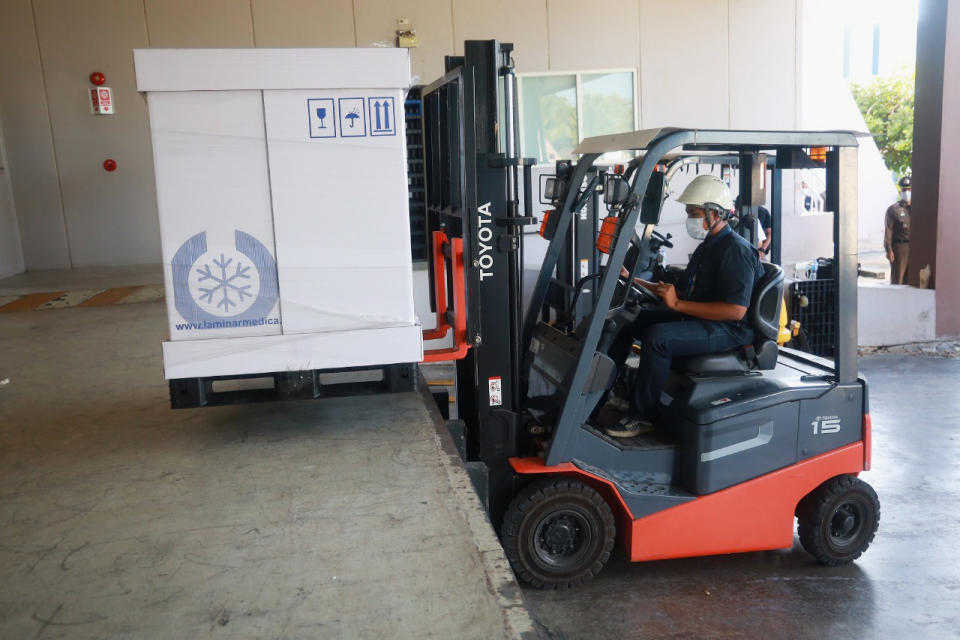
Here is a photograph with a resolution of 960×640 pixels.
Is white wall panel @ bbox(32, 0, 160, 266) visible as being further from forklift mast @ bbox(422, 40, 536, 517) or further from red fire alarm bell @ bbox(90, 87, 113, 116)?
forklift mast @ bbox(422, 40, 536, 517)

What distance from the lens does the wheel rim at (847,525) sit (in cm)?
470

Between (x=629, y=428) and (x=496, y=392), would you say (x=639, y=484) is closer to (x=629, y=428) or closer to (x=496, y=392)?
(x=629, y=428)

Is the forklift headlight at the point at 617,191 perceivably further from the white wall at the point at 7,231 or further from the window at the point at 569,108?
the white wall at the point at 7,231

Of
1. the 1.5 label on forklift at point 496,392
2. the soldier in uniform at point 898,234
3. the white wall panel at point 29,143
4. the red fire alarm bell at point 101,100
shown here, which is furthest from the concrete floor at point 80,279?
the soldier in uniform at point 898,234

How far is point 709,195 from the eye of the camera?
4.38 metres

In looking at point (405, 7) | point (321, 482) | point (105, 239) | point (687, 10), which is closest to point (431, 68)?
point (405, 7)

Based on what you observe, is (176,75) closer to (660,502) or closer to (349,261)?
(349,261)

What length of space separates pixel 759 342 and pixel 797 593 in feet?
4.71

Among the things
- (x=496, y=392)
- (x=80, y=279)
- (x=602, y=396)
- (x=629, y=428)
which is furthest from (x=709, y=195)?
(x=80, y=279)

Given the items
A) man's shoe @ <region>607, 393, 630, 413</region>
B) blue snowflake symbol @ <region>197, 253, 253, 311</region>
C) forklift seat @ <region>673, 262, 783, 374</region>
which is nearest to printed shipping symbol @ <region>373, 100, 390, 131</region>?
blue snowflake symbol @ <region>197, 253, 253, 311</region>

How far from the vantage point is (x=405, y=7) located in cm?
1101

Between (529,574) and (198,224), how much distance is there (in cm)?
249

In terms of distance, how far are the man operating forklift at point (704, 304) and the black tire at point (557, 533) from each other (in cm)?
47

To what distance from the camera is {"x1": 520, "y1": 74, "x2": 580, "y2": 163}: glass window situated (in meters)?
11.7
